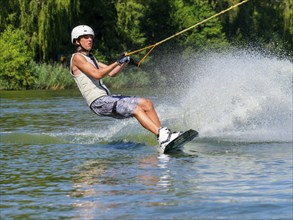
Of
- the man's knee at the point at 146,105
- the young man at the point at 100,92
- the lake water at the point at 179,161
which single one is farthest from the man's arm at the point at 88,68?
the lake water at the point at 179,161

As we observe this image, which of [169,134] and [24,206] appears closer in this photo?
[24,206]

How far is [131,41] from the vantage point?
189ft

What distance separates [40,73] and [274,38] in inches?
1027

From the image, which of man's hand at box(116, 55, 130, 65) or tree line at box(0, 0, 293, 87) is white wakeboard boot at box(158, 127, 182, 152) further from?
tree line at box(0, 0, 293, 87)

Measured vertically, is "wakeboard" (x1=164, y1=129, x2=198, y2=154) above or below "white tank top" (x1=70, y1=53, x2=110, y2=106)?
below

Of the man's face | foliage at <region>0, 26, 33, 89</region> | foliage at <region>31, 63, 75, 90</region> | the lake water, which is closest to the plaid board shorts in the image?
the lake water

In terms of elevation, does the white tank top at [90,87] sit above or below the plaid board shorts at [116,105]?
above

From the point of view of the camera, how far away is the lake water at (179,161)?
22.6 ft

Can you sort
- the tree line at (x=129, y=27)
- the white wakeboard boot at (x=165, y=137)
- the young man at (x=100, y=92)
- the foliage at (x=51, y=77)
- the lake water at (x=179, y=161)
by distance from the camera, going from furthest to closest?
the tree line at (x=129, y=27) → the foliage at (x=51, y=77) → the young man at (x=100, y=92) → the white wakeboard boot at (x=165, y=137) → the lake water at (x=179, y=161)

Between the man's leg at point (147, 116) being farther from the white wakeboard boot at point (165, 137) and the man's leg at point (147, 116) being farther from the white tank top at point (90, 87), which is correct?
the white tank top at point (90, 87)

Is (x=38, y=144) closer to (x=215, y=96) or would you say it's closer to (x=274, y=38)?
(x=215, y=96)

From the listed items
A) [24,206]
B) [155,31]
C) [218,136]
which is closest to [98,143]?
[218,136]

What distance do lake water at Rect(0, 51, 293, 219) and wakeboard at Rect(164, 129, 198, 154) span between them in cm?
11

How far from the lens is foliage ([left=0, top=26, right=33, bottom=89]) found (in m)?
42.6
